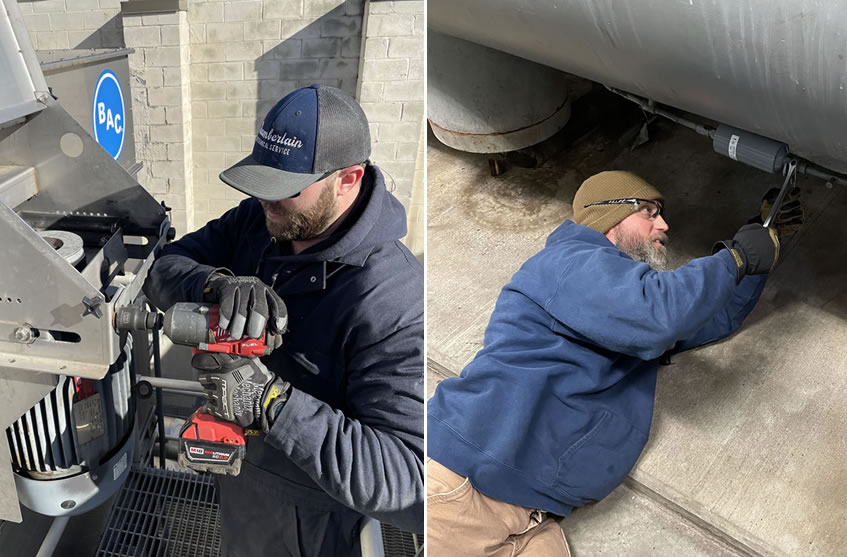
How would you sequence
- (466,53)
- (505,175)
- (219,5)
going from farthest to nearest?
(219,5), (505,175), (466,53)

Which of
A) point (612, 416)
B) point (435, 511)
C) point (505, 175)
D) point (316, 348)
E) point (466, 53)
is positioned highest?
point (466, 53)

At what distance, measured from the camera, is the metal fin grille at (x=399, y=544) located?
218cm

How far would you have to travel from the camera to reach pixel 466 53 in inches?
96.7

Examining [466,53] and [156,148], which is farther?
[156,148]

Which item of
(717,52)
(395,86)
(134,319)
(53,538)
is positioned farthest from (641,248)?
(395,86)

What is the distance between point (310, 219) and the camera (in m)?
1.42

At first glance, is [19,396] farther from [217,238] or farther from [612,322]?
[612,322]

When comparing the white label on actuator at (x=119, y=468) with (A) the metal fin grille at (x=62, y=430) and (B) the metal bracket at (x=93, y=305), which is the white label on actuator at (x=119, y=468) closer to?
(A) the metal fin grille at (x=62, y=430)

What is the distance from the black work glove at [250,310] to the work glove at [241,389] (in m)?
0.07

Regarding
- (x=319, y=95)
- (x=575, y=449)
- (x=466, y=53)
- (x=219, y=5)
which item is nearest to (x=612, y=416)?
(x=575, y=449)

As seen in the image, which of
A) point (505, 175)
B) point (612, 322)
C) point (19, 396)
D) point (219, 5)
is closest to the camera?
point (19, 396)

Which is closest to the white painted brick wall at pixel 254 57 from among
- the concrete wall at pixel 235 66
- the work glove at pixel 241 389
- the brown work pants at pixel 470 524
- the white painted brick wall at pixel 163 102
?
the concrete wall at pixel 235 66

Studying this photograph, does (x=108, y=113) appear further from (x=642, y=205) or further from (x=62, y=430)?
(x=642, y=205)

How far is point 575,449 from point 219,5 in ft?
13.1
